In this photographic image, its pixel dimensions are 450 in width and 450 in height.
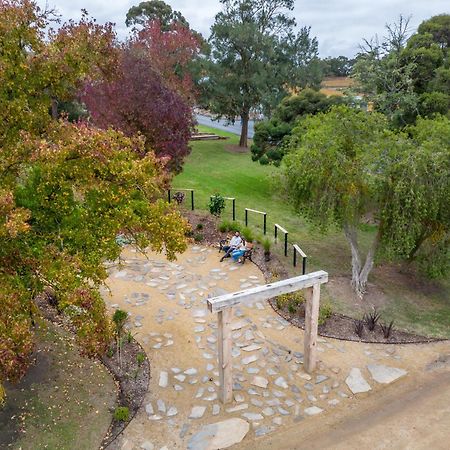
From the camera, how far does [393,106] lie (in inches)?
729

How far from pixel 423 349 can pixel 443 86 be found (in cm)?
1099

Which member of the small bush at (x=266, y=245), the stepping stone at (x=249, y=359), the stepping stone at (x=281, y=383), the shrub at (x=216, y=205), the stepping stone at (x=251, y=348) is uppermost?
the shrub at (x=216, y=205)

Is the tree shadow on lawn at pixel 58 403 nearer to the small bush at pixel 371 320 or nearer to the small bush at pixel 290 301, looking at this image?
the small bush at pixel 290 301

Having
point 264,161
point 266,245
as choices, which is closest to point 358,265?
point 266,245

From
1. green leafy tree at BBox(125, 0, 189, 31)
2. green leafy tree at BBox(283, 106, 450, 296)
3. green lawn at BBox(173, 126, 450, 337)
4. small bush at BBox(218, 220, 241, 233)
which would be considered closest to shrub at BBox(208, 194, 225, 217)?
green lawn at BBox(173, 126, 450, 337)

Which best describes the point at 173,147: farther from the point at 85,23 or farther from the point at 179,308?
the point at 85,23

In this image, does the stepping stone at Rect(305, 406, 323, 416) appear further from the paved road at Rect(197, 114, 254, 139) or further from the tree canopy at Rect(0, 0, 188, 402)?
the paved road at Rect(197, 114, 254, 139)

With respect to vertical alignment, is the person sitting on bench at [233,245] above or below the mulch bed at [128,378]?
above

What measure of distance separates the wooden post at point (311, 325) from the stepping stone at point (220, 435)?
191 cm

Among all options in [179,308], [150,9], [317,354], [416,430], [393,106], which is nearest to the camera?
[416,430]

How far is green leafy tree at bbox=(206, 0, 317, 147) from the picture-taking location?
90.3ft

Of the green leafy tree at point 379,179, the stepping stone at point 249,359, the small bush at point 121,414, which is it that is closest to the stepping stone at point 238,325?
the stepping stone at point 249,359

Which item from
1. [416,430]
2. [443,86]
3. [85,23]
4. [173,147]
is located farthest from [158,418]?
[443,86]

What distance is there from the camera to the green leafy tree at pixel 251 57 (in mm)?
27531
